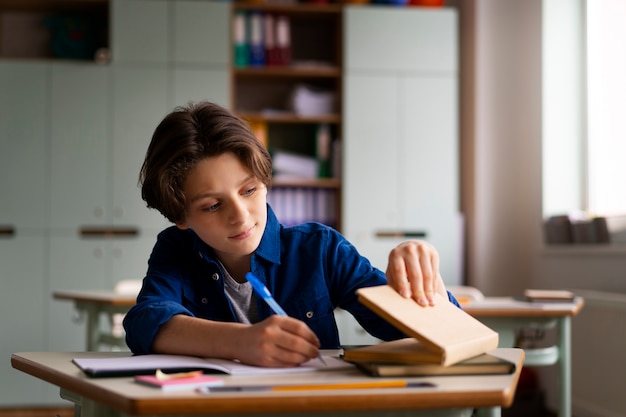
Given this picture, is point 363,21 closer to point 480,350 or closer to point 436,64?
point 436,64

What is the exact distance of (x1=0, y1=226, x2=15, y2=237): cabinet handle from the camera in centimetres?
489

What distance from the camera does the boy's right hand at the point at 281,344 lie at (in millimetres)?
1096

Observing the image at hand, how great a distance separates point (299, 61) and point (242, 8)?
0.62 meters

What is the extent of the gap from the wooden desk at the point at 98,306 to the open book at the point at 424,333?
2.15 metres

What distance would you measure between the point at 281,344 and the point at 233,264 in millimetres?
433

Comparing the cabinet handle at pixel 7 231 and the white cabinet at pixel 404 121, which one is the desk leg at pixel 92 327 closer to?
the cabinet handle at pixel 7 231

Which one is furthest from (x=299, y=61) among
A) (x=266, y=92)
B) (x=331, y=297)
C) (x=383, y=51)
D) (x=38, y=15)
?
(x=331, y=297)

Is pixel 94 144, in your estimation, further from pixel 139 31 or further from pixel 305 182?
pixel 305 182

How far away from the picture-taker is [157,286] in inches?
57.1

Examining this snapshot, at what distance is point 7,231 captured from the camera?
4.91 meters

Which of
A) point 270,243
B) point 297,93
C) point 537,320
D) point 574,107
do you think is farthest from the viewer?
point 297,93

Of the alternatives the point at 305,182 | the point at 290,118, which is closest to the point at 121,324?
the point at 305,182

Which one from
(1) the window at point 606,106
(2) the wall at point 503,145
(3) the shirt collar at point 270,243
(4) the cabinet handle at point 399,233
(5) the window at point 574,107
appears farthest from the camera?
(4) the cabinet handle at point 399,233

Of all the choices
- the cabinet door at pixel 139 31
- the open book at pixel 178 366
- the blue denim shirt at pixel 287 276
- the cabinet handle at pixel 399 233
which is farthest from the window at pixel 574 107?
the open book at pixel 178 366
